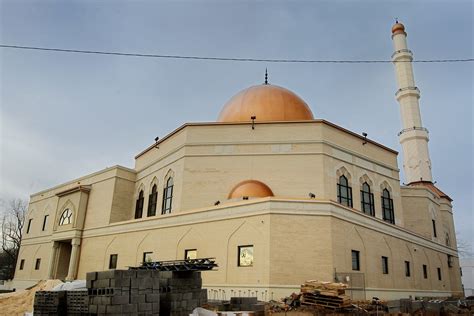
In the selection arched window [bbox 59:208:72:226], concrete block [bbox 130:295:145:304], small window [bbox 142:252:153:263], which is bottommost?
concrete block [bbox 130:295:145:304]

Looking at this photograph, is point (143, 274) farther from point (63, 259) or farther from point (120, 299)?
point (63, 259)

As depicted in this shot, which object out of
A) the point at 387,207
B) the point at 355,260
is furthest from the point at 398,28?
the point at 355,260

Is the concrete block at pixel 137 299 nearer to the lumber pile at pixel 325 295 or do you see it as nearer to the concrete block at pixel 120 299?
the concrete block at pixel 120 299

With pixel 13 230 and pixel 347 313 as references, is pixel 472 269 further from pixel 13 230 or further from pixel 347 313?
pixel 13 230

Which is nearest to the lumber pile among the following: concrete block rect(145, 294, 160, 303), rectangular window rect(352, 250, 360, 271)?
concrete block rect(145, 294, 160, 303)

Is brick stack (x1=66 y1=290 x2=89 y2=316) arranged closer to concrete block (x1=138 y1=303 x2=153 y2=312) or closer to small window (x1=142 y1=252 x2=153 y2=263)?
concrete block (x1=138 y1=303 x2=153 y2=312)

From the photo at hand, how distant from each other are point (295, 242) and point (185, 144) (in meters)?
10.1

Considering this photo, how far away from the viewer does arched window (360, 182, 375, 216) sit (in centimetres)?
2504

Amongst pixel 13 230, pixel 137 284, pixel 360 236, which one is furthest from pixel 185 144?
pixel 13 230

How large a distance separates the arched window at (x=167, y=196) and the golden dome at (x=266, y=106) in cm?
579

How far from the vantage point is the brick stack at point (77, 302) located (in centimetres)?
1019

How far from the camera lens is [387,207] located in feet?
87.4

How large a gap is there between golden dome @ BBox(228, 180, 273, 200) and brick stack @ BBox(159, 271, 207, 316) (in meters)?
9.17

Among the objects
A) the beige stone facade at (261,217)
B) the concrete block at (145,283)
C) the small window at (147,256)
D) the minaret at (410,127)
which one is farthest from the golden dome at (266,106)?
the concrete block at (145,283)
